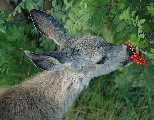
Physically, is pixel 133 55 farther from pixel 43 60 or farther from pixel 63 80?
pixel 43 60

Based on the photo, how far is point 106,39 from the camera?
23.4 ft

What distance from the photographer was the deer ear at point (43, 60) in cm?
586

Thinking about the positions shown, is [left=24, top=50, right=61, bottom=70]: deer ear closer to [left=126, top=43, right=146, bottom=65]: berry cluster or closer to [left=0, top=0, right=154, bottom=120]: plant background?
[left=126, top=43, right=146, bottom=65]: berry cluster

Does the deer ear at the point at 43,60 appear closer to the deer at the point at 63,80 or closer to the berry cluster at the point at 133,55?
the deer at the point at 63,80

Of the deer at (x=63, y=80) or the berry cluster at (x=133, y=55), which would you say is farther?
the berry cluster at (x=133, y=55)

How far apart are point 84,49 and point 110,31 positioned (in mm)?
1214

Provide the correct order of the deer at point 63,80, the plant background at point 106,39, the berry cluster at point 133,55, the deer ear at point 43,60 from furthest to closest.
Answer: the plant background at point 106,39 → the berry cluster at point 133,55 → the deer at point 63,80 → the deer ear at point 43,60

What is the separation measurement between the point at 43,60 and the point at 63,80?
332mm

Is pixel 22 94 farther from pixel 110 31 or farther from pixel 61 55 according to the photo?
pixel 110 31

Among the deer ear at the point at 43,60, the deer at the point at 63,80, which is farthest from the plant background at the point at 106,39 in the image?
the deer ear at the point at 43,60

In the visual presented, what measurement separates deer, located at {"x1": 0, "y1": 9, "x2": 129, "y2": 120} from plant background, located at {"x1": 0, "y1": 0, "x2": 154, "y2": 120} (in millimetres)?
570

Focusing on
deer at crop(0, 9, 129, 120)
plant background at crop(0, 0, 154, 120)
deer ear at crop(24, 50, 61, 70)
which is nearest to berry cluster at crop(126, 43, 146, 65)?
deer at crop(0, 9, 129, 120)

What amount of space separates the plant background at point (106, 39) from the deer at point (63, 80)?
22.5 inches

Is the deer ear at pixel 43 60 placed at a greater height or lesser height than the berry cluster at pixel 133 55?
lesser
